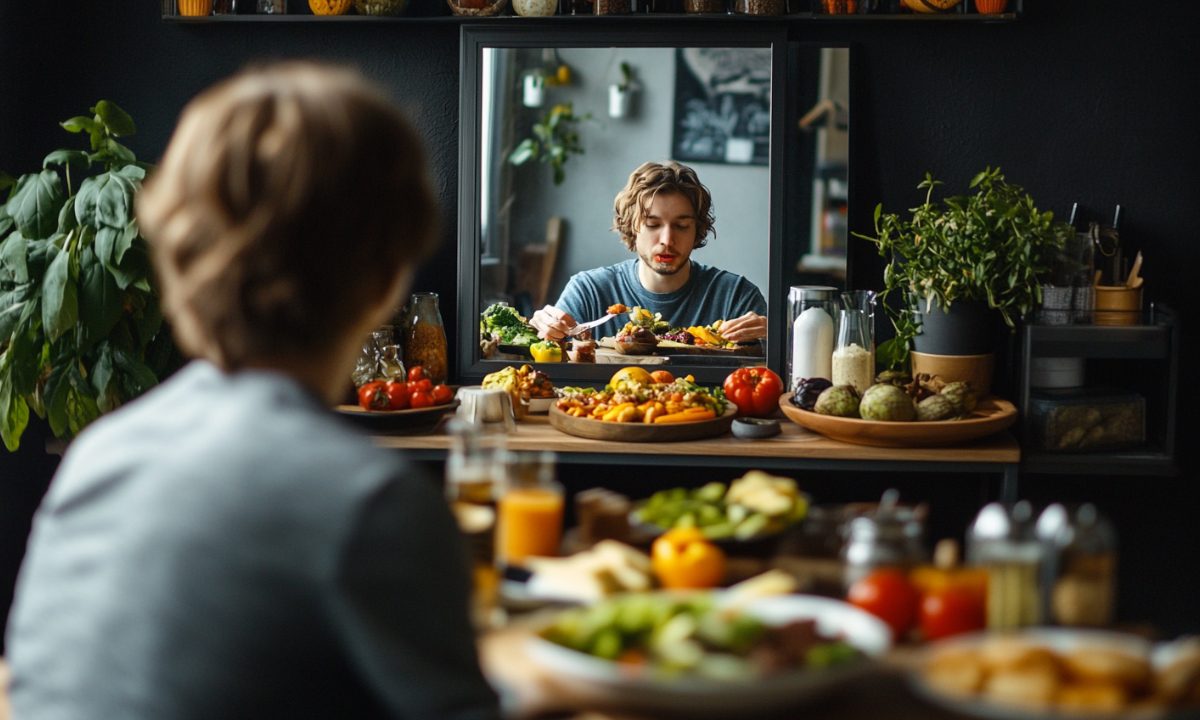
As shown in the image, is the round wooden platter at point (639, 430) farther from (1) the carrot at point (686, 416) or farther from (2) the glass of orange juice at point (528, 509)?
(2) the glass of orange juice at point (528, 509)

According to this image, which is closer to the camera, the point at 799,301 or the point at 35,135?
the point at 799,301

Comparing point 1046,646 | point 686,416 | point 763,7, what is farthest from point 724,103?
point 1046,646

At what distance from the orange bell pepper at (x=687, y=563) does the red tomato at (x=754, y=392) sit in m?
1.64

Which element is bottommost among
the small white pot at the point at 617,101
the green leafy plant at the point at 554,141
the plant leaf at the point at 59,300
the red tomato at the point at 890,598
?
the red tomato at the point at 890,598

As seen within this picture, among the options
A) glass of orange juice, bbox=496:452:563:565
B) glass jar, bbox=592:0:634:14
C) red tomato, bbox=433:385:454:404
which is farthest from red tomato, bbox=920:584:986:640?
glass jar, bbox=592:0:634:14

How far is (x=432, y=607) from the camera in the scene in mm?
1362

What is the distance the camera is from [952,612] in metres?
1.71

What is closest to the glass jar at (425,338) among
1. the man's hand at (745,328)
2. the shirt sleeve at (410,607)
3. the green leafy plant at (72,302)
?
the green leafy plant at (72,302)

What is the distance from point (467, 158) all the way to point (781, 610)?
2.38 metres

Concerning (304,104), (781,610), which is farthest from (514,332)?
(304,104)

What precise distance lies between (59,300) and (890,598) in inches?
90.1

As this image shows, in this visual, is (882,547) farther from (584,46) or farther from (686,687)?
(584,46)

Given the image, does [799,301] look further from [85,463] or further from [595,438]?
[85,463]

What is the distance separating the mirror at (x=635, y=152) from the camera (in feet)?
12.5
